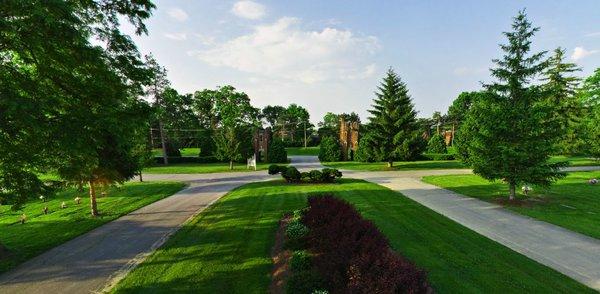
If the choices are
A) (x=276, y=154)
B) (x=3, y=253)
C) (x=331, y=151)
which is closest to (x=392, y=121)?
→ (x=331, y=151)

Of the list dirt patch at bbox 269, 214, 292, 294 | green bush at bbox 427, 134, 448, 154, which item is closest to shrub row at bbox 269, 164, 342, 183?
dirt patch at bbox 269, 214, 292, 294

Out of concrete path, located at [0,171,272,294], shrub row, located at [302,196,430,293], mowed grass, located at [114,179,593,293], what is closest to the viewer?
shrub row, located at [302,196,430,293]

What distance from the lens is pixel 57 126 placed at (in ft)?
28.3

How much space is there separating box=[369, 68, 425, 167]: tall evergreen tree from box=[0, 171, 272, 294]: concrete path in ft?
82.5

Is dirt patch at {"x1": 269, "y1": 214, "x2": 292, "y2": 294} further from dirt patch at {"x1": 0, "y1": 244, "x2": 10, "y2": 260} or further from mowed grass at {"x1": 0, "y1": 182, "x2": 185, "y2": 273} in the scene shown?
dirt patch at {"x1": 0, "y1": 244, "x2": 10, "y2": 260}

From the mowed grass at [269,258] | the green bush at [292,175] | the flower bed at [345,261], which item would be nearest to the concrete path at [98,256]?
the mowed grass at [269,258]

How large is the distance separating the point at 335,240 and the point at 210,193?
699 inches

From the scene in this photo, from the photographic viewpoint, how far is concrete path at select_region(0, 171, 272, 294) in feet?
30.2

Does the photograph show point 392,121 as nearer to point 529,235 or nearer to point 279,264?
point 529,235

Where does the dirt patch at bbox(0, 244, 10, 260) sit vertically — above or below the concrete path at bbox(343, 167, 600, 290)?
above

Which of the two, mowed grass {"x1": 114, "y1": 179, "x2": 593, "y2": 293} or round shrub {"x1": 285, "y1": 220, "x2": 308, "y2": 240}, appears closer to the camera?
mowed grass {"x1": 114, "y1": 179, "x2": 593, "y2": 293}

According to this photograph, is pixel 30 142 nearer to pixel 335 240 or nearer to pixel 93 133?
pixel 93 133

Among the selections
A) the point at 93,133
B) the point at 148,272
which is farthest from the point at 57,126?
the point at 148,272

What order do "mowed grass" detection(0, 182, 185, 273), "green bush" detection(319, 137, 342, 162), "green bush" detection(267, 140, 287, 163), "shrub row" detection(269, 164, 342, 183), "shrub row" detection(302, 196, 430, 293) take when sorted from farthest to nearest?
"green bush" detection(319, 137, 342, 162) → "green bush" detection(267, 140, 287, 163) → "shrub row" detection(269, 164, 342, 183) → "mowed grass" detection(0, 182, 185, 273) → "shrub row" detection(302, 196, 430, 293)
